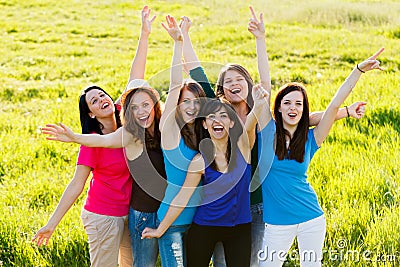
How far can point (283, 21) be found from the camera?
16062 mm

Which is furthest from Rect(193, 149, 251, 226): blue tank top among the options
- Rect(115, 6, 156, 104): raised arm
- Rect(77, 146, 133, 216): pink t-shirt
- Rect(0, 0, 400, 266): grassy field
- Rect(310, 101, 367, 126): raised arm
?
Rect(115, 6, 156, 104): raised arm

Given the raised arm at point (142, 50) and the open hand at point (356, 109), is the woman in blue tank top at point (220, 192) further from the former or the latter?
the raised arm at point (142, 50)

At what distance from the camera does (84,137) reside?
11.1ft

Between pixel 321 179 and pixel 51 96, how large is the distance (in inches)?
226

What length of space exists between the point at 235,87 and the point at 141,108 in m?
0.61

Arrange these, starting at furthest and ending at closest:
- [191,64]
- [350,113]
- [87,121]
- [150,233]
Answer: [191,64]
[87,121]
[350,113]
[150,233]

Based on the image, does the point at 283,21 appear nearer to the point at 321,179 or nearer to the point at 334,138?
the point at 334,138

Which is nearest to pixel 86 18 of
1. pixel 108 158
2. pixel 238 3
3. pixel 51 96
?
pixel 238 3

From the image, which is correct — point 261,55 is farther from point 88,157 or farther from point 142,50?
point 88,157

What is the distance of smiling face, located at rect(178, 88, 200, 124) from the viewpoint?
3461 mm

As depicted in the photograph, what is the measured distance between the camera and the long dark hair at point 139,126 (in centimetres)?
351

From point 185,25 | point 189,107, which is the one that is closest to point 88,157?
point 189,107

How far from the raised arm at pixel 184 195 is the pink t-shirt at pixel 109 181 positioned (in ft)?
1.20

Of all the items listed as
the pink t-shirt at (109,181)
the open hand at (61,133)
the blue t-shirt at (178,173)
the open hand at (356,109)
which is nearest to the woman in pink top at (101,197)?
the pink t-shirt at (109,181)
